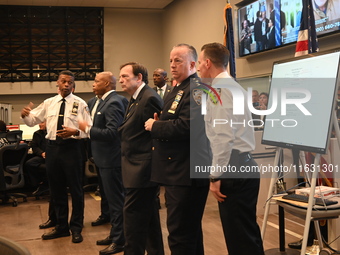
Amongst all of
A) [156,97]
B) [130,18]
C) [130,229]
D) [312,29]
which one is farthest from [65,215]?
[130,18]

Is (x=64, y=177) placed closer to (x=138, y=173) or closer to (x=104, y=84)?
(x=104, y=84)

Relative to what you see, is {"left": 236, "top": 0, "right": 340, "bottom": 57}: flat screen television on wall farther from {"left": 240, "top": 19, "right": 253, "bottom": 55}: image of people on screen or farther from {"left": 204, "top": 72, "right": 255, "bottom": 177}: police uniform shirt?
{"left": 204, "top": 72, "right": 255, "bottom": 177}: police uniform shirt

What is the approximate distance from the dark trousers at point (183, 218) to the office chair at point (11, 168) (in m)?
4.26

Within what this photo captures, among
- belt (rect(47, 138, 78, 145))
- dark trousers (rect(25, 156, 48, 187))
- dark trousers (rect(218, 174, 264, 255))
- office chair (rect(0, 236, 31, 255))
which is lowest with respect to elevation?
dark trousers (rect(25, 156, 48, 187))

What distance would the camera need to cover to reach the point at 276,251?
3.88 meters

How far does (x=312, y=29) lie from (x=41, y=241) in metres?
3.43

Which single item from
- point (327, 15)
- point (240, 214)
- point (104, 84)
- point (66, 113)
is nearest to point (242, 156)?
point (240, 214)

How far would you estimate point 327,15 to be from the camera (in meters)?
5.63

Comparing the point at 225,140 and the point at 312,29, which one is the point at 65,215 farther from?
the point at 312,29

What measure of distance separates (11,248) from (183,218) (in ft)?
5.73

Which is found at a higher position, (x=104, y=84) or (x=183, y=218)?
(x=104, y=84)

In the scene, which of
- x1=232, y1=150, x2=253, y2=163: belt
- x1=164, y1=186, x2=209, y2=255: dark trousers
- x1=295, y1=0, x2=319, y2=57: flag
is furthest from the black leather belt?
x1=295, y1=0, x2=319, y2=57: flag

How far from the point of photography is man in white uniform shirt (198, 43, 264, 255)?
252cm

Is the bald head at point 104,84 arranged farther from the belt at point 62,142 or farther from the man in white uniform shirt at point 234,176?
the man in white uniform shirt at point 234,176
